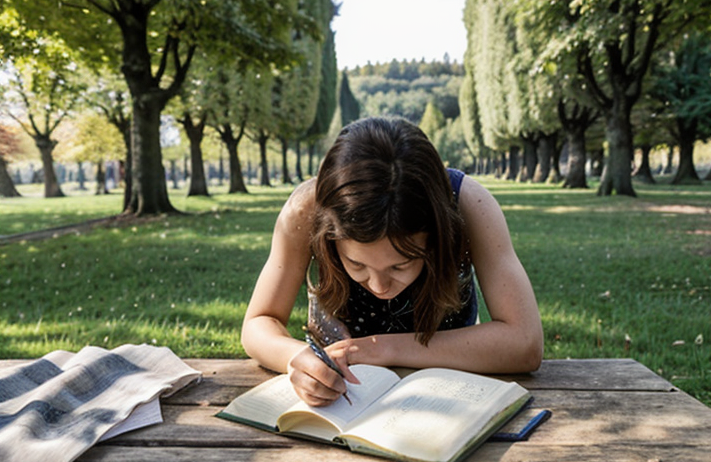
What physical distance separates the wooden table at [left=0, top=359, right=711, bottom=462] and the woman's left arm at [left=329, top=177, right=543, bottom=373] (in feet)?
0.37

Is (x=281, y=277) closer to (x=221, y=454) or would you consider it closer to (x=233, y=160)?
(x=221, y=454)

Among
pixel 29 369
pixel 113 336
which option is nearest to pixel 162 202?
pixel 113 336

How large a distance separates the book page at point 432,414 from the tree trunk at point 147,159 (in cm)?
1291

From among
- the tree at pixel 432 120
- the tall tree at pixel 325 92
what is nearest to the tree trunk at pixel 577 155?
the tall tree at pixel 325 92

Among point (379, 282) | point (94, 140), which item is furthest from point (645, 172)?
point (379, 282)

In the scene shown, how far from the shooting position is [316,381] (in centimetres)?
148

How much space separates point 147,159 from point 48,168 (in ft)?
41.9

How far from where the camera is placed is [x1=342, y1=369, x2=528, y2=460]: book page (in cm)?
123

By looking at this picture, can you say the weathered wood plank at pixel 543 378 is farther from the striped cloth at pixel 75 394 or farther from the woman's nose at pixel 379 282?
the woman's nose at pixel 379 282

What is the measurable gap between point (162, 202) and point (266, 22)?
5039mm

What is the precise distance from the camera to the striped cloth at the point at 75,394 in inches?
49.9

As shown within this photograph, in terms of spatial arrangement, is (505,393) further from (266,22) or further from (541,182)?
(541,182)

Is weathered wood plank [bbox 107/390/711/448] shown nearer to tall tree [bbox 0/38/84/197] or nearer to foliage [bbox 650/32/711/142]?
tall tree [bbox 0/38/84/197]

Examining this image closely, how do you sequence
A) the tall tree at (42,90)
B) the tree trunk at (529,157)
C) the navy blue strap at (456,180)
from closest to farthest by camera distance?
the navy blue strap at (456,180) → the tall tree at (42,90) → the tree trunk at (529,157)
